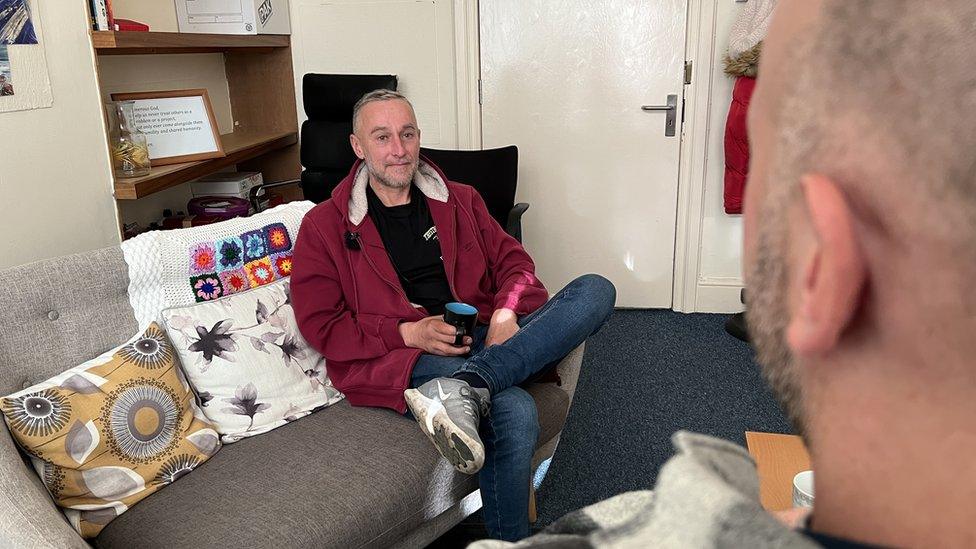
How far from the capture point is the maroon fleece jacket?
6.88 feet

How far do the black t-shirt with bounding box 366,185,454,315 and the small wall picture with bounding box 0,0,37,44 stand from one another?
0.95 metres

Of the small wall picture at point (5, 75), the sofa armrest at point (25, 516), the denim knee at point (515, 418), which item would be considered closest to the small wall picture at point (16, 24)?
the small wall picture at point (5, 75)

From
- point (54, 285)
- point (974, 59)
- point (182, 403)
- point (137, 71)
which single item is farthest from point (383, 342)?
point (974, 59)

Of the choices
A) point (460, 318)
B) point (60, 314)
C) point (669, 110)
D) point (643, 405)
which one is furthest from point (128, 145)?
point (669, 110)

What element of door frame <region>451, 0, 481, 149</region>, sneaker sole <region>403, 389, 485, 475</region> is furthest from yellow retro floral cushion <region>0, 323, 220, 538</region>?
door frame <region>451, 0, 481, 149</region>

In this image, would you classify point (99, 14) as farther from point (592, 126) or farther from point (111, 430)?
point (592, 126)

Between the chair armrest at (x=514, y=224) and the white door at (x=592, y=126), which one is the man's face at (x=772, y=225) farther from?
the white door at (x=592, y=126)

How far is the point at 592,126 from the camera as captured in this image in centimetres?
362

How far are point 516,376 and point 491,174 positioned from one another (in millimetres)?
1364

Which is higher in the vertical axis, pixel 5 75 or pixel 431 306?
pixel 5 75

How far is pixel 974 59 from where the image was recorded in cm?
37

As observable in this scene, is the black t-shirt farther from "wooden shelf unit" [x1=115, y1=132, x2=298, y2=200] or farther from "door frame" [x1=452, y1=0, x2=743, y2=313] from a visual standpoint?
"door frame" [x1=452, y1=0, x2=743, y2=313]

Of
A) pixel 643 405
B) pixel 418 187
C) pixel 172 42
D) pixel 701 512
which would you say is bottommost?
pixel 643 405

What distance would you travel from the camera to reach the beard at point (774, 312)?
1.45ft
